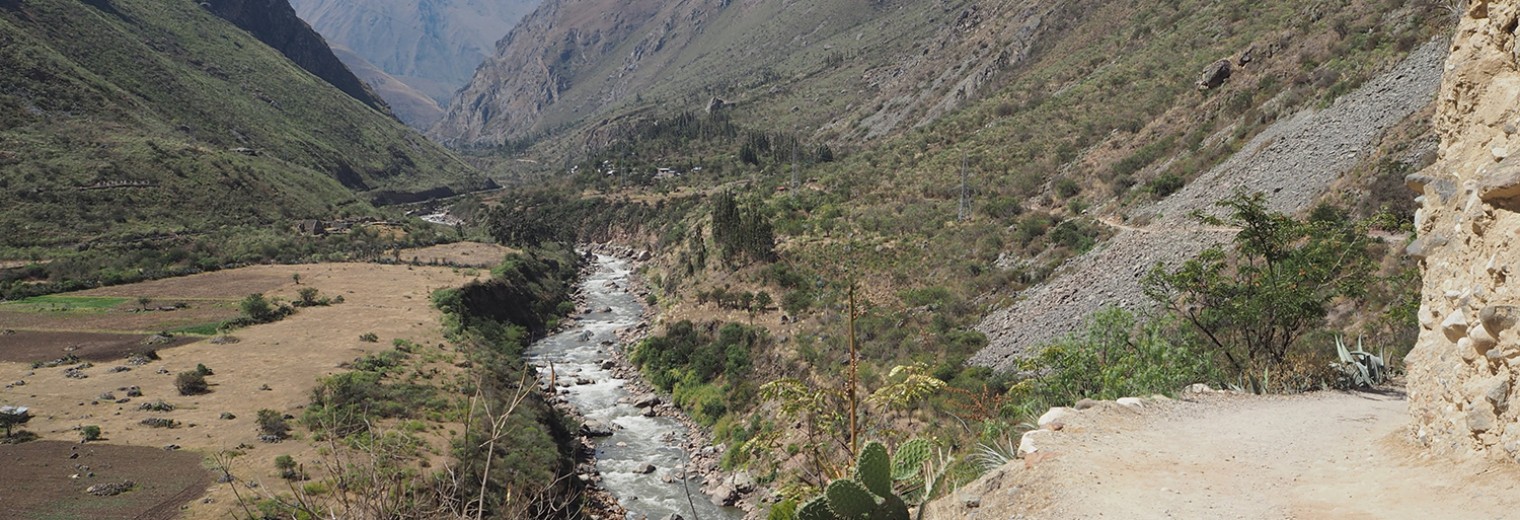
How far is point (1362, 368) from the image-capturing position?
11.8m

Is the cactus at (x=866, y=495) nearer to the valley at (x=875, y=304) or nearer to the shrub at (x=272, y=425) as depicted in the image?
the valley at (x=875, y=304)

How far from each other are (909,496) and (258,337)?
159 feet

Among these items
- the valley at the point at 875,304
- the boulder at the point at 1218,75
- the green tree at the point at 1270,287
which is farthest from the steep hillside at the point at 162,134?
the boulder at the point at 1218,75

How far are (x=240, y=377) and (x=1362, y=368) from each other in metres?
43.2

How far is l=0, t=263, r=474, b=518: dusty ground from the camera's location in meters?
28.0

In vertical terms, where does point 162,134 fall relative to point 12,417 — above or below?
above

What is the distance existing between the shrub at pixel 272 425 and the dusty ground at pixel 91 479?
2658 mm

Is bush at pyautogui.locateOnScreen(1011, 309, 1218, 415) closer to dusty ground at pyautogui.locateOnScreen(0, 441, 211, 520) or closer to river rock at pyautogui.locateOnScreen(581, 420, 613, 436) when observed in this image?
river rock at pyautogui.locateOnScreen(581, 420, 613, 436)

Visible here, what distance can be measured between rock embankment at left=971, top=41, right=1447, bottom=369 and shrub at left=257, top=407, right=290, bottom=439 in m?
27.2

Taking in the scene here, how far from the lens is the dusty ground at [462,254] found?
240ft

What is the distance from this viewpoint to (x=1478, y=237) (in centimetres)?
646

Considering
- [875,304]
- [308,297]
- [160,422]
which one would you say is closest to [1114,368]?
[875,304]

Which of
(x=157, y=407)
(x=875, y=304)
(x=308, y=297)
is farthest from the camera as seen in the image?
(x=308, y=297)

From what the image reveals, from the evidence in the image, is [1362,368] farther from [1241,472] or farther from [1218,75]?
[1218,75]
